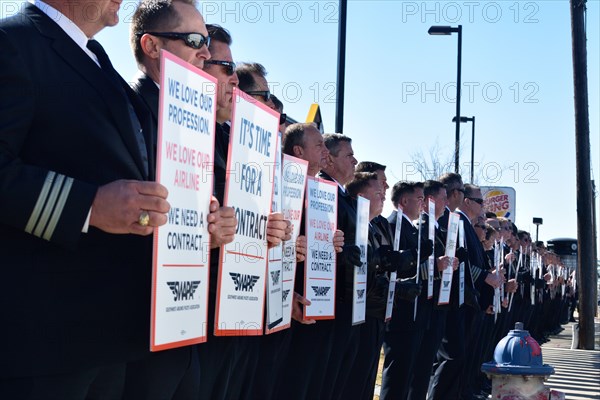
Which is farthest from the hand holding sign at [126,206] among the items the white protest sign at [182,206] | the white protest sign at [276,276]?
the white protest sign at [276,276]

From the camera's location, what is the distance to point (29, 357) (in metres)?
2.65

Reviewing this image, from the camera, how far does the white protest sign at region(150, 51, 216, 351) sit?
2.95 m

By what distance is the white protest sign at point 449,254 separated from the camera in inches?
350

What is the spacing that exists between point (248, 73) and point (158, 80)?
1.43m

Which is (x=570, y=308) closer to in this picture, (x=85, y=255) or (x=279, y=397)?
(x=279, y=397)

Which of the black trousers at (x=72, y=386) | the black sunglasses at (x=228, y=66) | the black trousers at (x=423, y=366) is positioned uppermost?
the black sunglasses at (x=228, y=66)

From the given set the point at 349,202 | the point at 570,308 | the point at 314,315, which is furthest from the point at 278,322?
the point at 570,308

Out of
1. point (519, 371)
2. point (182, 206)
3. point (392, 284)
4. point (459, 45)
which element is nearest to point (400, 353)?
point (392, 284)

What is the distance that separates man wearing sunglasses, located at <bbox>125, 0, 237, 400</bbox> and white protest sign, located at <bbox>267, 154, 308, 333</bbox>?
1398 millimetres

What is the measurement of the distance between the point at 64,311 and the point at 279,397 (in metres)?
3.18

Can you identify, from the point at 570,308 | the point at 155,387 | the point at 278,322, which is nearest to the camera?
the point at 155,387

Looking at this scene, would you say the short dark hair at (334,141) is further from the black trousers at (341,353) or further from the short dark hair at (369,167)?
the black trousers at (341,353)

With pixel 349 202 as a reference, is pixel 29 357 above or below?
below

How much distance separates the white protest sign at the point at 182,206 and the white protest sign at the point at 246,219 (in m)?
0.39
